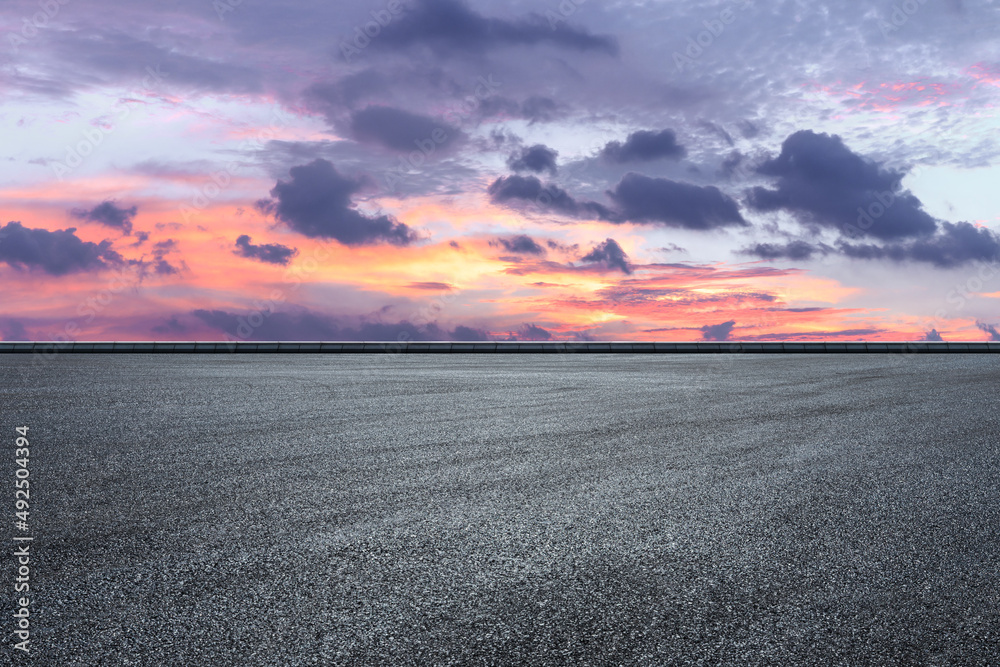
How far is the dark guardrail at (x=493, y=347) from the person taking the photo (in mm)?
32000

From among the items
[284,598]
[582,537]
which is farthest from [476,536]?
[284,598]

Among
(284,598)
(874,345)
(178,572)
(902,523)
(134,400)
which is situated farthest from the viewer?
(874,345)

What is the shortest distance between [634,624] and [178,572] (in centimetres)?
187

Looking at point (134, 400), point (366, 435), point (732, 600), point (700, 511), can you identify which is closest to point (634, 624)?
point (732, 600)

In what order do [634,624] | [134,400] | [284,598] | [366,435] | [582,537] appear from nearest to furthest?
1. [634,624]
2. [284,598]
3. [582,537]
4. [366,435]
5. [134,400]

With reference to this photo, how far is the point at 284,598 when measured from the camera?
113 inches

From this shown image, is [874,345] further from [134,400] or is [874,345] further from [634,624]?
[634,624]

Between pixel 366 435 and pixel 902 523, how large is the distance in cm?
464

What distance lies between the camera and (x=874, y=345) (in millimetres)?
36219

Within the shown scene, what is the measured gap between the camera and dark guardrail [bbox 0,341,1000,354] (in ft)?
105

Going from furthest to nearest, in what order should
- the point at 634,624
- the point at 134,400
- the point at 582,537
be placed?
the point at 134,400
the point at 582,537
the point at 634,624

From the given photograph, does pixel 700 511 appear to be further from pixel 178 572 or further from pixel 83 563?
pixel 83 563

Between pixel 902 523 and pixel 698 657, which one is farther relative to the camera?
pixel 902 523

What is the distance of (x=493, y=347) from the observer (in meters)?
34.9
